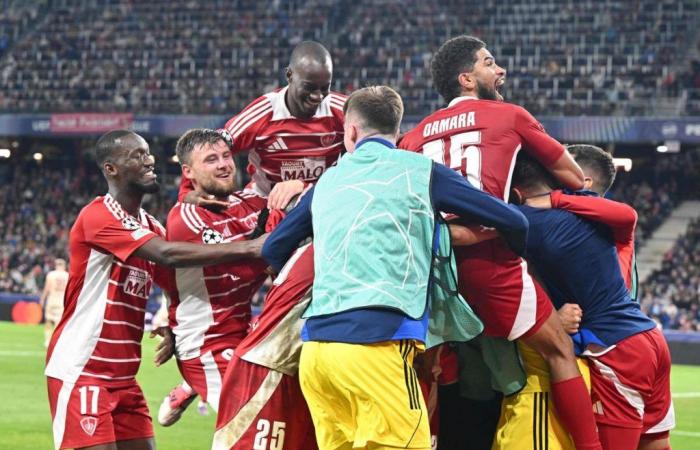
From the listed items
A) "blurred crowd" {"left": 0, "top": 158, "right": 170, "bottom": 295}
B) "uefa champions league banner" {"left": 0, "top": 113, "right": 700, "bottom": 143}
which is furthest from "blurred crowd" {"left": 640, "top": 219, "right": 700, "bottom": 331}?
"blurred crowd" {"left": 0, "top": 158, "right": 170, "bottom": 295}

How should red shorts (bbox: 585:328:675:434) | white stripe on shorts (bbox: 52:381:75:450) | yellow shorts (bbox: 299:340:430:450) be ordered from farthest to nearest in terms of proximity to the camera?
1. white stripe on shorts (bbox: 52:381:75:450)
2. red shorts (bbox: 585:328:675:434)
3. yellow shorts (bbox: 299:340:430:450)

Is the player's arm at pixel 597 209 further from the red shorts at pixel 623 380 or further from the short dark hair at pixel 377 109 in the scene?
the short dark hair at pixel 377 109

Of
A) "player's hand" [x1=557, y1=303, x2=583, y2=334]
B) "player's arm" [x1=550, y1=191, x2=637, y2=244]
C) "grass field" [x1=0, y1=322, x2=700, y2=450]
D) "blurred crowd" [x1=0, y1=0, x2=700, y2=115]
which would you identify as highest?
"player's arm" [x1=550, y1=191, x2=637, y2=244]

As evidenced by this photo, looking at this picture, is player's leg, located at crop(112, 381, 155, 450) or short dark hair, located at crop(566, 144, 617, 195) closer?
short dark hair, located at crop(566, 144, 617, 195)

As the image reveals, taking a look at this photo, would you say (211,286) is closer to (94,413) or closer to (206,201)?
(206,201)

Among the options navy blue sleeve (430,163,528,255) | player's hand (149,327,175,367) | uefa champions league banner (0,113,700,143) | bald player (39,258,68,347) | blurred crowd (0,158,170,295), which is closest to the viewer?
navy blue sleeve (430,163,528,255)

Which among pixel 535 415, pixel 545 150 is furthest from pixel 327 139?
pixel 535 415

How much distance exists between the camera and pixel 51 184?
38625 mm

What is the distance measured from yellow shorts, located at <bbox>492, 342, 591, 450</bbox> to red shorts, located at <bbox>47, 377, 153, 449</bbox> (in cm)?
218

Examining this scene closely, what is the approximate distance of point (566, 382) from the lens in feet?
18.1

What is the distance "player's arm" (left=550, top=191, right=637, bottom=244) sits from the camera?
5719mm

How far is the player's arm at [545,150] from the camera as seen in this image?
5574mm

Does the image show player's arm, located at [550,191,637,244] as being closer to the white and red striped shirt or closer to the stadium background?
the white and red striped shirt

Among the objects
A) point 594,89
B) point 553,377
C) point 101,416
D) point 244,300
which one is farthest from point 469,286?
point 594,89
